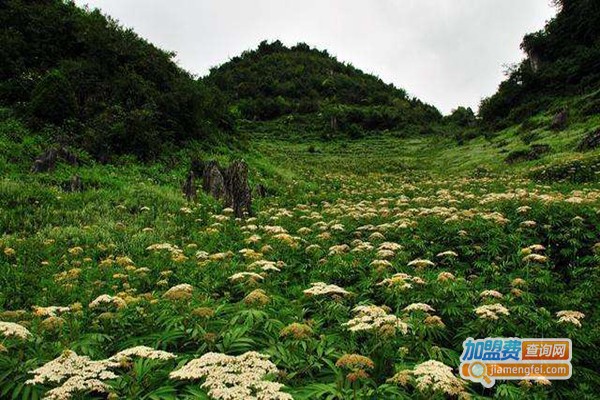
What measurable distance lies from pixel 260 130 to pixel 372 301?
65385 millimetres

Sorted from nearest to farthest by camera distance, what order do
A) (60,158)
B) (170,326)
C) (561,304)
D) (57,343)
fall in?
(57,343), (170,326), (561,304), (60,158)

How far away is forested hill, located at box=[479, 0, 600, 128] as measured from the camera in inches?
1829

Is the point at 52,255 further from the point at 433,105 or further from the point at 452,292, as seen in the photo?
the point at 433,105

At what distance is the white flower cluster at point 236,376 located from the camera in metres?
3.61

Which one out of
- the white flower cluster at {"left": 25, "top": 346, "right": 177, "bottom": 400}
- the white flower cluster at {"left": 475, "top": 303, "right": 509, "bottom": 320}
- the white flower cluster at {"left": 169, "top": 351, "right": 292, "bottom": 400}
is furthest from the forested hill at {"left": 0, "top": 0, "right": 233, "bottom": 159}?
the white flower cluster at {"left": 475, "top": 303, "right": 509, "bottom": 320}

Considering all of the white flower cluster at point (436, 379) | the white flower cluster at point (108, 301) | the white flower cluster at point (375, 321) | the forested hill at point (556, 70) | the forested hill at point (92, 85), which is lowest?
the white flower cluster at point (436, 379)

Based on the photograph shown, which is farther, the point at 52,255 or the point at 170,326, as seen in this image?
the point at 52,255

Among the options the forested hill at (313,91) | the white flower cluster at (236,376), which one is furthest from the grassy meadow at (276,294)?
the forested hill at (313,91)

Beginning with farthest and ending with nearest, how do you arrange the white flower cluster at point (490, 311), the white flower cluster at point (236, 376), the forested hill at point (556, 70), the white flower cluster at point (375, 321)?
the forested hill at point (556, 70) → the white flower cluster at point (490, 311) → the white flower cluster at point (375, 321) → the white flower cluster at point (236, 376)

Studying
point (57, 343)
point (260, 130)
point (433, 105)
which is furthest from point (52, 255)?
point (433, 105)

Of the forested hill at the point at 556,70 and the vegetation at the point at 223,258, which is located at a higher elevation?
the forested hill at the point at 556,70

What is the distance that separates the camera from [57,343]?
16.3ft

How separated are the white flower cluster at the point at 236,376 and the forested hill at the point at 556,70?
134 ft

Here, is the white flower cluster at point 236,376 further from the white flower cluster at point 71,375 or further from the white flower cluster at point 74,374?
the white flower cluster at point 71,375
